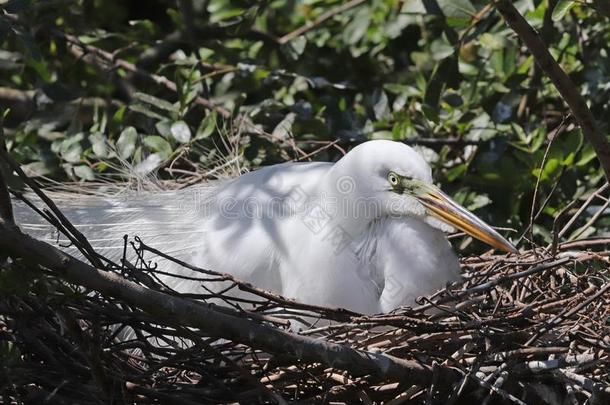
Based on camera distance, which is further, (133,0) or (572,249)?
(133,0)

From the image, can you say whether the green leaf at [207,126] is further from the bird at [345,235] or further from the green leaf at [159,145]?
the bird at [345,235]

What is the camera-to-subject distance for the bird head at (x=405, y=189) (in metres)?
2.77

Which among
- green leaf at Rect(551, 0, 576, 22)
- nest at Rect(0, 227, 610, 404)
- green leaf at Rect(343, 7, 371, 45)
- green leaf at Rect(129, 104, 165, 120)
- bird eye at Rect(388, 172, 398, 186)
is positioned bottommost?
nest at Rect(0, 227, 610, 404)

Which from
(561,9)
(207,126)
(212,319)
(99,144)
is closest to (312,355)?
(212,319)

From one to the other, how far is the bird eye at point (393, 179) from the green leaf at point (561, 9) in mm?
665

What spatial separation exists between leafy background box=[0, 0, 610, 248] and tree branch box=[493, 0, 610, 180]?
0.93 metres

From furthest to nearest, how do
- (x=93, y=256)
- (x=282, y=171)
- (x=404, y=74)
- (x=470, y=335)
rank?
(x=404, y=74), (x=282, y=171), (x=470, y=335), (x=93, y=256)

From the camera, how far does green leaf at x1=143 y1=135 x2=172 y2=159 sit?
11.4 feet

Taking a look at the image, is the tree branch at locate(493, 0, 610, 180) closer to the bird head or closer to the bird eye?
the bird head

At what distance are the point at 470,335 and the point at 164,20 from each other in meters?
2.85

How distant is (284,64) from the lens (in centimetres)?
411

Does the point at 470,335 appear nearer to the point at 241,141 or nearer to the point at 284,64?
→ the point at 241,141

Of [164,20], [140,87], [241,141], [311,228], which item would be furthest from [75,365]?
[164,20]

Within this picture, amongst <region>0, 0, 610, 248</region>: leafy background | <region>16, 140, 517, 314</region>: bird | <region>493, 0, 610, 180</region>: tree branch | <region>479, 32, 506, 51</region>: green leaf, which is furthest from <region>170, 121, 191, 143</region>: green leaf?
<region>493, 0, 610, 180</region>: tree branch
